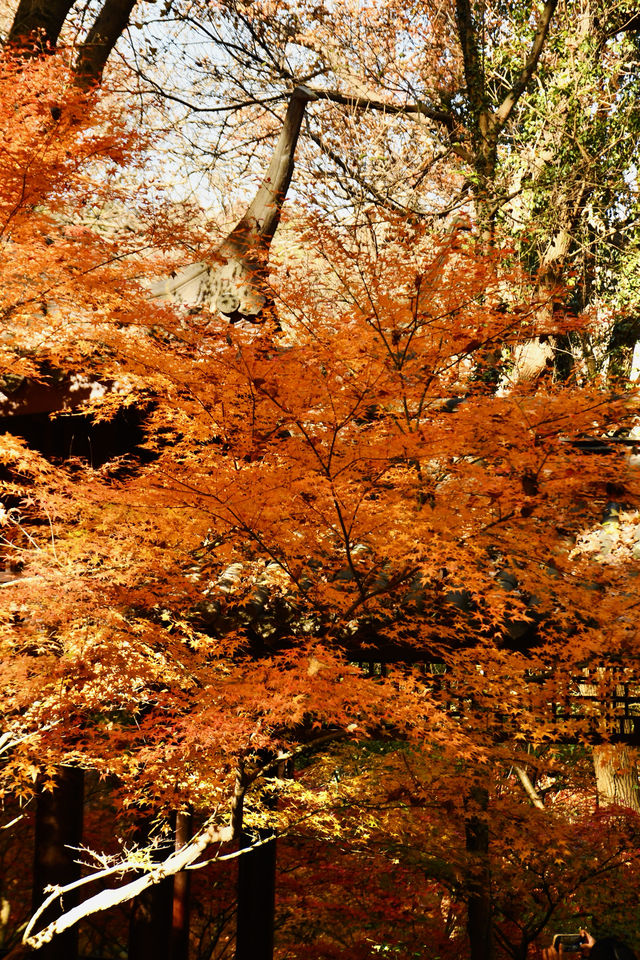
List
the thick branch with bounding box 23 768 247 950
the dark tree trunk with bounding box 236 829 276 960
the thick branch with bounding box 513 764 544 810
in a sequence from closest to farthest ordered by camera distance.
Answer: the thick branch with bounding box 23 768 247 950 → the dark tree trunk with bounding box 236 829 276 960 → the thick branch with bounding box 513 764 544 810

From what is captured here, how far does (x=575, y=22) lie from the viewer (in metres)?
9.48

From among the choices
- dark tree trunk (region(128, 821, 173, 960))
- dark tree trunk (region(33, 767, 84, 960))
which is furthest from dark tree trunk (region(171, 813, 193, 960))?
dark tree trunk (region(33, 767, 84, 960))

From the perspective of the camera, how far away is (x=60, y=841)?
7.42 metres

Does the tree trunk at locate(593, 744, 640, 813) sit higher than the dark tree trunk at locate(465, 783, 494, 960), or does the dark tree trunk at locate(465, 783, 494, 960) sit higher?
the tree trunk at locate(593, 744, 640, 813)

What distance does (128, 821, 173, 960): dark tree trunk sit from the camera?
8086 millimetres

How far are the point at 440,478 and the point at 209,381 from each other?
85.8 inches

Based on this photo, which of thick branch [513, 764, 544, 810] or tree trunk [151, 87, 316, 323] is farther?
thick branch [513, 764, 544, 810]

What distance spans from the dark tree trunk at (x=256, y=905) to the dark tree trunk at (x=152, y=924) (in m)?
0.88

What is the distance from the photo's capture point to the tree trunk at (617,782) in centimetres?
972

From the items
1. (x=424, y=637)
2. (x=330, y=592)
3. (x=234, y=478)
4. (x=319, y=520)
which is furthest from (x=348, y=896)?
(x=234, y=478)

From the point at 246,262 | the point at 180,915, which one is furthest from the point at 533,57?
the point at 180,915

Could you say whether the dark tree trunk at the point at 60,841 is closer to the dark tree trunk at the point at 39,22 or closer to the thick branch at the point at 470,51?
the dark tree trunk at the point at 39,22

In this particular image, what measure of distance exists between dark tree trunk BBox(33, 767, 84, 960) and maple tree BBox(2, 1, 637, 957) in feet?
2.37

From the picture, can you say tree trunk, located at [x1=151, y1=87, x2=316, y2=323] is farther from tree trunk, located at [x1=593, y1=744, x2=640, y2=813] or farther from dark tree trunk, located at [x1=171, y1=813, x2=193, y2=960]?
tree trunk, located at [x1=593, y1=744, x2=640, y2=813]
